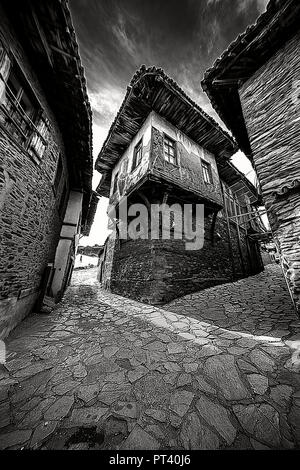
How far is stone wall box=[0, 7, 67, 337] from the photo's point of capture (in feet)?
10.7

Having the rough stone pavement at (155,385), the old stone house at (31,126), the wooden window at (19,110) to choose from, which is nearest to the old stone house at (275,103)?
the rough stone pavement at (155,385)

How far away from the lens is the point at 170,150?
26.0 feet

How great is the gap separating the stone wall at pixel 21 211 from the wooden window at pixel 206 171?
7063 mm

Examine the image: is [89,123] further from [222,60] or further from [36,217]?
[222,60]

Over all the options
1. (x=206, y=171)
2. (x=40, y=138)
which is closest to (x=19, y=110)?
(x=40, y=138)

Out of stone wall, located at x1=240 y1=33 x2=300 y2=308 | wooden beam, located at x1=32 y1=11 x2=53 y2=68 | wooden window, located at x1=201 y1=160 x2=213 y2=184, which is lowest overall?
stone wall, located at x1=240 y1=33 x2=300 y2=308

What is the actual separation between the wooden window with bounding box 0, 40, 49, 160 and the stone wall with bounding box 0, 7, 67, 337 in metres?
0.17

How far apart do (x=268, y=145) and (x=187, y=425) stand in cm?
505

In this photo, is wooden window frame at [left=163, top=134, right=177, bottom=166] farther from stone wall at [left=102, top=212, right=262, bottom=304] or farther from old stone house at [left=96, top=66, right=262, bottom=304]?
stone wall at [left=102, top=212, right=262, bottom=304]

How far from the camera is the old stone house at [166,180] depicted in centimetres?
668

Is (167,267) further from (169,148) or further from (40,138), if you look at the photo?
(40,138)

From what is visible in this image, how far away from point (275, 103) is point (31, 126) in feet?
18.9

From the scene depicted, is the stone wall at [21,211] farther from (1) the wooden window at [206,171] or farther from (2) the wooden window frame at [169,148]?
(1) the wooden window at [206,171]

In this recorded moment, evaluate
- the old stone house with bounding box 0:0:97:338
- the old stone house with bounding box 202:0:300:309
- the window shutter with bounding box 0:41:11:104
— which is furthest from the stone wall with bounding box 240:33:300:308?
the window shutter with bounding box 0:41:11:104
